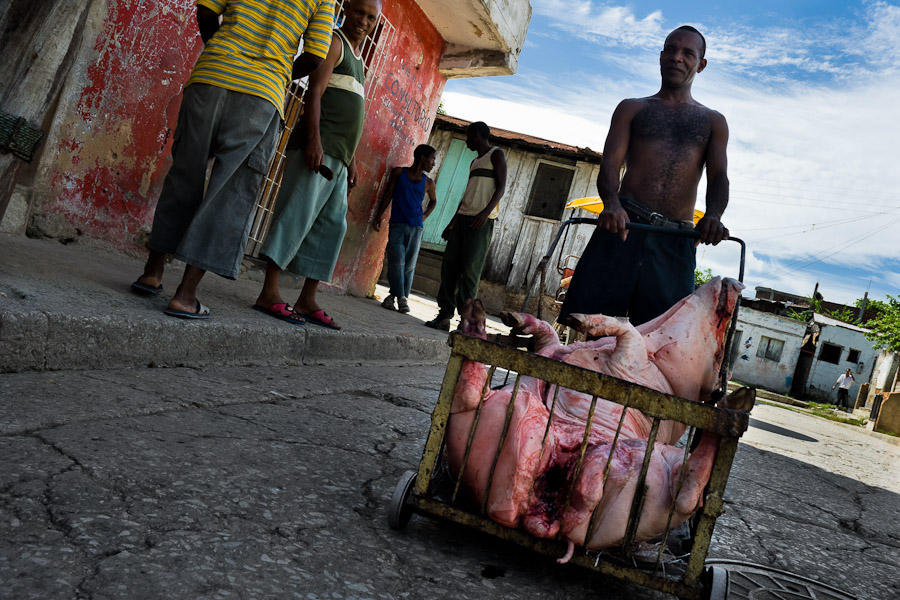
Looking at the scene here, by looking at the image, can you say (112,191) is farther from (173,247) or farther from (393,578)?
(393,578)

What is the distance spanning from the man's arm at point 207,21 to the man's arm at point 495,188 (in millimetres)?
3685

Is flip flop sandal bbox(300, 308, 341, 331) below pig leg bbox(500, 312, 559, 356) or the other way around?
below

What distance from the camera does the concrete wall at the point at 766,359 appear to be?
3525 cm

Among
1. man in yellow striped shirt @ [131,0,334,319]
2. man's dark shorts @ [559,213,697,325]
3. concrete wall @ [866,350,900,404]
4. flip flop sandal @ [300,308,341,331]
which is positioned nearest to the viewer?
man's dark shorts @ [559,213,697,325]

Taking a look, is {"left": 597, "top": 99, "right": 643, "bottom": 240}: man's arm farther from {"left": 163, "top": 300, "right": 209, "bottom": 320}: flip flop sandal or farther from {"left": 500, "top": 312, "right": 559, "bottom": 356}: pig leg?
{"left": 163, "top": 300, "right": 209, "bottom": 320}: flip flop sandal

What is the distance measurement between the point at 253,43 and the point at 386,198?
4360mm

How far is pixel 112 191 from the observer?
172 inches

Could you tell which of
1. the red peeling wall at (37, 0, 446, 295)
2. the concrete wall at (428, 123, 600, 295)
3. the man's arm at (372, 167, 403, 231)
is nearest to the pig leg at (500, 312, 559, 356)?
the red peeling wall at (37, 0, 446, 295)

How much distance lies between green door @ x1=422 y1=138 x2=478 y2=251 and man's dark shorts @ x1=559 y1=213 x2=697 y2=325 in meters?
14.5

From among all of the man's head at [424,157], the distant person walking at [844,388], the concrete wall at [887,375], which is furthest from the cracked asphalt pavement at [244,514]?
the distant person walking at [844,388]

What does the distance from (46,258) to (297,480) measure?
2.25 meters

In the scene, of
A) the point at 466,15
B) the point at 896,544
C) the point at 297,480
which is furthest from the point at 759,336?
the point at 297,480

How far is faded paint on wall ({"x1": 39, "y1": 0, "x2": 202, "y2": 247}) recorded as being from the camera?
13.0ft

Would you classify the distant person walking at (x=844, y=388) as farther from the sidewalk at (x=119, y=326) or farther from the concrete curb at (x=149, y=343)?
the concrete curb at (x=149, y=343)
